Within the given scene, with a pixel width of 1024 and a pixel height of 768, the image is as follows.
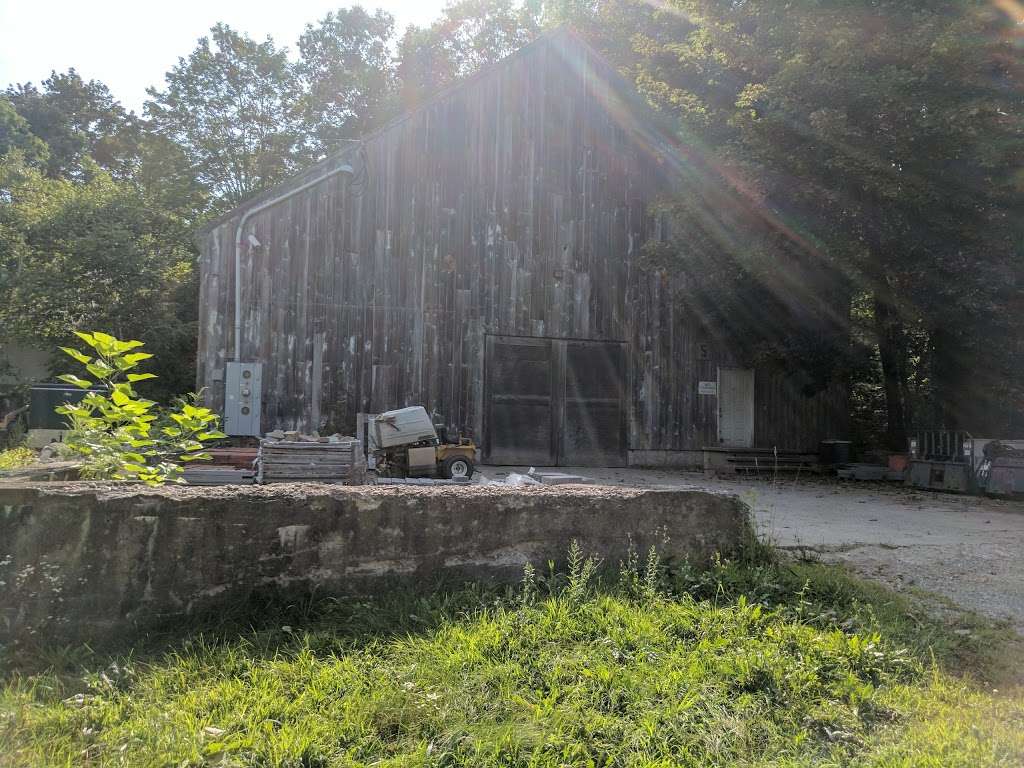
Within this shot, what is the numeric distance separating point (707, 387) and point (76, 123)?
3891cm

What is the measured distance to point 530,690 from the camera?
2809 millimetres

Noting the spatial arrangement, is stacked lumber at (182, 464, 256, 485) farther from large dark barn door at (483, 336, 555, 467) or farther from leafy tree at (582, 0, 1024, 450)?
leafy tree at (582, 0, 1024, 450)

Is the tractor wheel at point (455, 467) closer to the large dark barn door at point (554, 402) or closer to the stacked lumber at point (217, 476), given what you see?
the large dark barn door at point (554, 402)

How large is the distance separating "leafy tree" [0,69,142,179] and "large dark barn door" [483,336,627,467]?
2592 cm

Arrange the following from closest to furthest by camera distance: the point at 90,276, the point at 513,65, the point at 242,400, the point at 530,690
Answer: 1. the point at 530,690
2. the point at 242,400
3. the point at 513,65
4. the point at 90,276

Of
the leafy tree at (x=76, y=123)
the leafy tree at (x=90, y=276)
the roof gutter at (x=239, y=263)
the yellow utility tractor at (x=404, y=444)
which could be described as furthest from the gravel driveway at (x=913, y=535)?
the leafy tree at (x=76, y=123)

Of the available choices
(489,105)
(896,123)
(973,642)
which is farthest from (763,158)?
(973,642)

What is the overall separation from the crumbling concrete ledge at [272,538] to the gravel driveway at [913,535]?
1.50 m

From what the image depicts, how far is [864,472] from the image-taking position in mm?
14078

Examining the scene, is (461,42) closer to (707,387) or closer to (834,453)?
(707,387)

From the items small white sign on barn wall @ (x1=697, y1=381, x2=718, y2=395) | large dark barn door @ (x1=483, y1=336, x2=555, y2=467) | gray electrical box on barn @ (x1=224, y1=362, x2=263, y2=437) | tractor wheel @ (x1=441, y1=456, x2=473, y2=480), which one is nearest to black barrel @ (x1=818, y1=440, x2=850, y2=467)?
small white sign on barn wall @ (x1=697, y1=381, x2=718, y2=395)

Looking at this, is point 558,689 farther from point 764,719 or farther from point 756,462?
point 756,462

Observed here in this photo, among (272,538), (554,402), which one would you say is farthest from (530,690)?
(554,402)

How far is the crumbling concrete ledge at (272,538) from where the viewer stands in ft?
10.4
